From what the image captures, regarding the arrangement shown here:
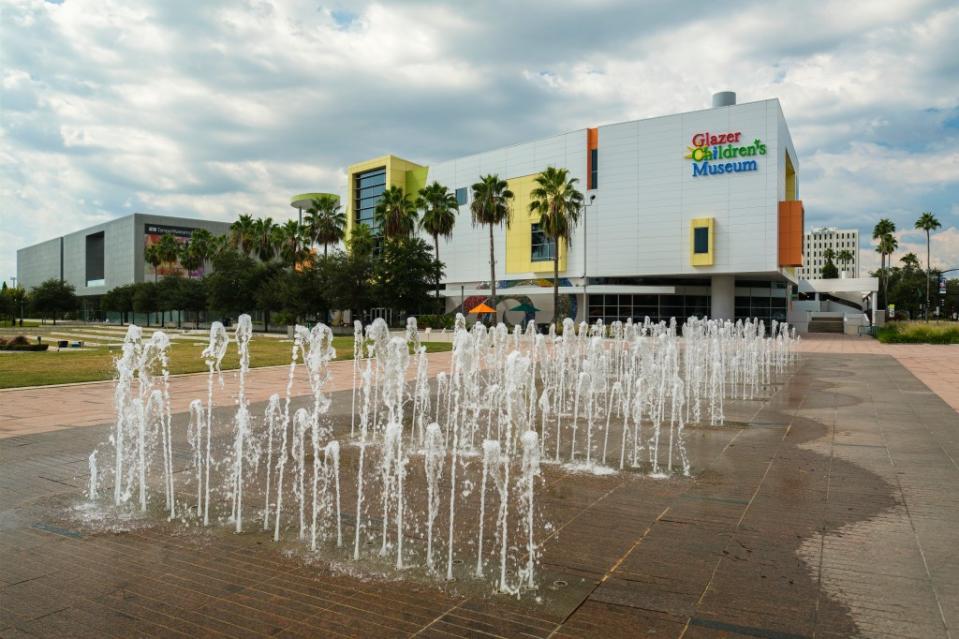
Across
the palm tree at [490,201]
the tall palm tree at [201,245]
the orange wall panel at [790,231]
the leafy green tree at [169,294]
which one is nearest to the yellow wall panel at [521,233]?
the palm tree at [490,201]

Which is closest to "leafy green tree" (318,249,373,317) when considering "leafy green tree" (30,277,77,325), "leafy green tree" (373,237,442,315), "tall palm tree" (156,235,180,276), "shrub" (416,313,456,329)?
"leafy green tree" (373,237,442,315)

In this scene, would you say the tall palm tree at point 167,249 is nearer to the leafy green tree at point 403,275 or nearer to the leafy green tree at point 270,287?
the leafy green tree at point 270,287

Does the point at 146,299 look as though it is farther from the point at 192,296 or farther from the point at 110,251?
the point at 110,251

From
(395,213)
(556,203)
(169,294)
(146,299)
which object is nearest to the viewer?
(556,203)

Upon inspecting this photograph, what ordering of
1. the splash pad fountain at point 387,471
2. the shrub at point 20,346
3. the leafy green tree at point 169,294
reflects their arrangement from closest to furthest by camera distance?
the splash pad fountain at point 387,471, the shrub at point 20,346, the leafy green tree at point 169,294

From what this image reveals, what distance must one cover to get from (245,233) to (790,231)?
48.8 metres

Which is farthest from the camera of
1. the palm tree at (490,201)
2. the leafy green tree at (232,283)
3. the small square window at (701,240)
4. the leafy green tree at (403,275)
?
the leafy green tree at (232,283)

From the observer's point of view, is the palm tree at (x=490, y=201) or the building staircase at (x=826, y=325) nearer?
the palm tree at (x=490, y=201)

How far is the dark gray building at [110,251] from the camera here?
321ft

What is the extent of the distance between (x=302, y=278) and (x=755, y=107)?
35.3 m

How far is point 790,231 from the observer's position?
44719 millimetres

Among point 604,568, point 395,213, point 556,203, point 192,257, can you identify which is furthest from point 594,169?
point 604,568

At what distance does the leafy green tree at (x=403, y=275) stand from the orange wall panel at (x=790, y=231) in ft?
83.2

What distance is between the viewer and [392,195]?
5084 centimetres
